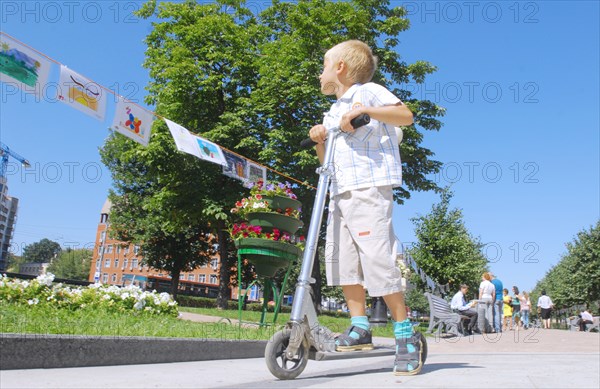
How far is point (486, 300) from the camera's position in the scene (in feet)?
48.9

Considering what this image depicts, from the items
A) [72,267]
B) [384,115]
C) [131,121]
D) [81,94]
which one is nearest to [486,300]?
[131,121]

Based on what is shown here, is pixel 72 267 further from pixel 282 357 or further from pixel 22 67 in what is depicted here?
pixel 282 357

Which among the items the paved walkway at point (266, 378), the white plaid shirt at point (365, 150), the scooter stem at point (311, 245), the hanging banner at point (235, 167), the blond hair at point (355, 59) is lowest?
the paved walkway at point (266, 378)

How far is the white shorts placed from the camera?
120 inches

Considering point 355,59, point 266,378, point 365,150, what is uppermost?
point 355,59

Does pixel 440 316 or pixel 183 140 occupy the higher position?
pixel 183 140

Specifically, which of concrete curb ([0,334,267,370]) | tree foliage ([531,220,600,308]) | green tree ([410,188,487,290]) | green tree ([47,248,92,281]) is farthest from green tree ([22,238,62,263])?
concrete curb ([0,334,267,370])

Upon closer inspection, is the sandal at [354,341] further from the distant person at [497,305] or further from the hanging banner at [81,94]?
the distant person at [497,305]

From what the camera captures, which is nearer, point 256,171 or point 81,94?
point 81,94

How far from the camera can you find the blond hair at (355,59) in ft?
11.6

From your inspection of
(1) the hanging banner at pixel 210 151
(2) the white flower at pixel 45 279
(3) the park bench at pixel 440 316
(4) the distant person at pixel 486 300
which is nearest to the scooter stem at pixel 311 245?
(2) the white flower at pixel 45 279

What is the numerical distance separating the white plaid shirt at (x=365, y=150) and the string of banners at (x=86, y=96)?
4456mm

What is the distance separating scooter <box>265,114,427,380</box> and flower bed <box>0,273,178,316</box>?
3.84 metres

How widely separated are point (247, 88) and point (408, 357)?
21.6m
